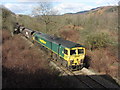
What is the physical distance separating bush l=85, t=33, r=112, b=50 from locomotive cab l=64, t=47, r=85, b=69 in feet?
26.9

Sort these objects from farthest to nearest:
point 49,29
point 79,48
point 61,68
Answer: point 49,29 → point 61,68 → point 79,48

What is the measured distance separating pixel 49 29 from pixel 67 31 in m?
6.30

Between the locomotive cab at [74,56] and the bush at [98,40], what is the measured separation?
8.20m

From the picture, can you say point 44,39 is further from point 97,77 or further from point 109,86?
point 109,86

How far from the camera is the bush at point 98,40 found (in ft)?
70.3

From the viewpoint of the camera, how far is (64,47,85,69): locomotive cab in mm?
13836

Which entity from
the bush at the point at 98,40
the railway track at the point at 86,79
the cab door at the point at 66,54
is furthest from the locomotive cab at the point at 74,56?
the bush at the point at 98,40

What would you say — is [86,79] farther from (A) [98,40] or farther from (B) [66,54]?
(A) [98,40]

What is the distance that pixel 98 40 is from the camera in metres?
21.8

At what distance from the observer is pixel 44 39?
20438mm

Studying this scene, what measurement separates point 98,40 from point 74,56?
9.27 meters

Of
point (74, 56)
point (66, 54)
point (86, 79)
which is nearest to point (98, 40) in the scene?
point (74, 56)

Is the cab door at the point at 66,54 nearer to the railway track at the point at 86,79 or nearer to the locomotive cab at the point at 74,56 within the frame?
the locomotive cab at the point at 74,56

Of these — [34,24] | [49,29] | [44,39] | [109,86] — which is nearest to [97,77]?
[109,86]
